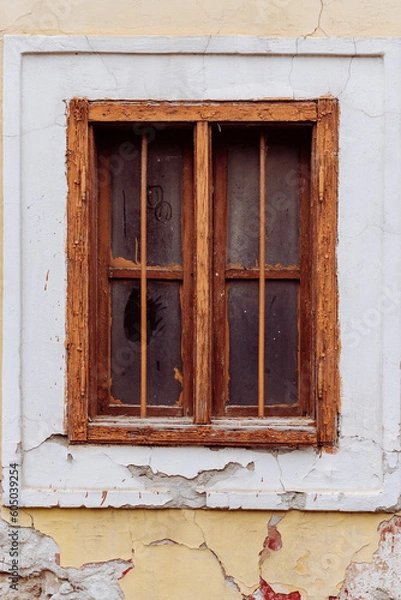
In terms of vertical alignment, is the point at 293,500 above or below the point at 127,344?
below

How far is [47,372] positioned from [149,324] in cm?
47

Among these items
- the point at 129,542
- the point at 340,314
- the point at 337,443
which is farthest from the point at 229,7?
the point at 129,542

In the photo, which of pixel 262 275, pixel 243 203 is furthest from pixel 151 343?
pixel 243 203

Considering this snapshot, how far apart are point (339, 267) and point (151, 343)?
0.85 metres

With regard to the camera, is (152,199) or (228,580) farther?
(152,199)

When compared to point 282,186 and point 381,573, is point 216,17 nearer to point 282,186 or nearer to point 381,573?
point 282,186

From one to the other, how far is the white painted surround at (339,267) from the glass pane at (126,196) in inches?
9.2

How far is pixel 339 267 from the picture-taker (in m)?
2.90

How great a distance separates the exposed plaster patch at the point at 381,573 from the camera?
2.89 m

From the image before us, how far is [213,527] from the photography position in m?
2.91

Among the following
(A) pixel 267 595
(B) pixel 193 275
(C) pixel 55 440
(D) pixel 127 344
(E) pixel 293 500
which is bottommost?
(A) pixel 267 595

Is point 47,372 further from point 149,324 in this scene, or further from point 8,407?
point 149,324

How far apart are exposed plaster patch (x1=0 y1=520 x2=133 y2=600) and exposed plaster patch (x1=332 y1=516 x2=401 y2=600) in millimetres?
902

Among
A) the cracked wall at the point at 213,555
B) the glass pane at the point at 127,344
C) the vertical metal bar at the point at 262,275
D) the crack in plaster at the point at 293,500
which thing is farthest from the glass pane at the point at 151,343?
the crack in plaster at the point at 293,500
